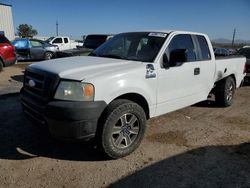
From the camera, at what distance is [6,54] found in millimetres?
11281

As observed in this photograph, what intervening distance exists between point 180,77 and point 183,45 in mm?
685

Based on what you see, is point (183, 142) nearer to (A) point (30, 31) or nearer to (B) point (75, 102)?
(B) point (75, 102)

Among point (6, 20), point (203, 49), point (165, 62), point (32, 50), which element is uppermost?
point (6, 20)

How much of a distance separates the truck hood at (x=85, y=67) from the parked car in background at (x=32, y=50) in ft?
45.7

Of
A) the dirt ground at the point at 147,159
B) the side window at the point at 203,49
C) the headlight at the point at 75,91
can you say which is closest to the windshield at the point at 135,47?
the side window at the point at 203,49

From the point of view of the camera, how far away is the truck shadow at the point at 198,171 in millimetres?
3168

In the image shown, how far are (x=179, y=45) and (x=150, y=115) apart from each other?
4.69 feet

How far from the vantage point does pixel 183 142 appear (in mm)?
4395

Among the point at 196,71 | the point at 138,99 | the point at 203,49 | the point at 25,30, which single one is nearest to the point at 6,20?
the point at 203,49

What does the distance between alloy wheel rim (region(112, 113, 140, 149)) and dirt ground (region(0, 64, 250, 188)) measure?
22 cm

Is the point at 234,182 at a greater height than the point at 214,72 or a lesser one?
lesser

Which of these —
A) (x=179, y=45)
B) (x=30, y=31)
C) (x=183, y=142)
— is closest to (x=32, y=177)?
(x=183, y=142)

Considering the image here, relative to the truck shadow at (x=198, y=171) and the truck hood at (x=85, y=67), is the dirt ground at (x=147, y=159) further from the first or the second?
the truck hood at (x=85, y=67)

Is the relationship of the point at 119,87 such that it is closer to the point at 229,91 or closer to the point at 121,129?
the point at 121,129
